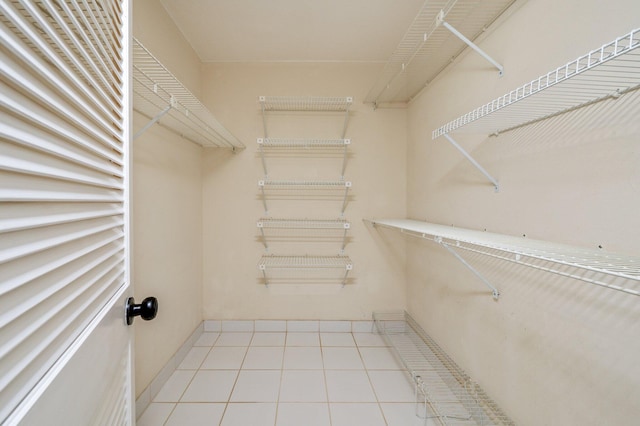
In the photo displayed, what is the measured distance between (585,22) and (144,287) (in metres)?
2.06

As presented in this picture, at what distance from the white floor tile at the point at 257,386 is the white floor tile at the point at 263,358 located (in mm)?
51

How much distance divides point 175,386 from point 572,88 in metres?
2.21

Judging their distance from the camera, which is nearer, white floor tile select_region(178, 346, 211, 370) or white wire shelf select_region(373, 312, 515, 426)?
white wire shelf select_region(373, 312, 515, 426)

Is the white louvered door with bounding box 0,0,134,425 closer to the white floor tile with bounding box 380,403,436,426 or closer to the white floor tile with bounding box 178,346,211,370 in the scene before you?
→ the white floor tile with bounding box 380,403,436,426

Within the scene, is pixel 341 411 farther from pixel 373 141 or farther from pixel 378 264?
pixel 373 141

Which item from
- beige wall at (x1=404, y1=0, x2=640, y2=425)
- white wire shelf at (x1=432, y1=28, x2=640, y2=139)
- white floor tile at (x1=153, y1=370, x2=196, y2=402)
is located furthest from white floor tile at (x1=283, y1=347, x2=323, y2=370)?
white wire shelf at (x1=432, y1=28, x2=640, y2=139)

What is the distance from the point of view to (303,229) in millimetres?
2270

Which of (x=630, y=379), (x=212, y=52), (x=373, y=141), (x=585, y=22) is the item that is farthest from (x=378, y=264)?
(x=212, y=52)

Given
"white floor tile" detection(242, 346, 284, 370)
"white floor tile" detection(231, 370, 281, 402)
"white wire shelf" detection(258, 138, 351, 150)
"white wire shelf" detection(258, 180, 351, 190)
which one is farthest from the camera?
"white wire shelf" detection(258, 180, 351, 190)

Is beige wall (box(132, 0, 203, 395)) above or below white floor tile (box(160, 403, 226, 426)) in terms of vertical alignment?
above

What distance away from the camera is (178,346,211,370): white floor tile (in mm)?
1797

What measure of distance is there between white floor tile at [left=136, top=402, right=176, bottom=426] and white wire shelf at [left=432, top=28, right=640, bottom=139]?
1902 mm

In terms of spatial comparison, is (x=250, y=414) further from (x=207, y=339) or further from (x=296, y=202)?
(x=296, y=202)

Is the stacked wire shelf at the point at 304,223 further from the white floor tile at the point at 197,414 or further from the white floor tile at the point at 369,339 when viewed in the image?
the white floor tile at the point at 197,414
